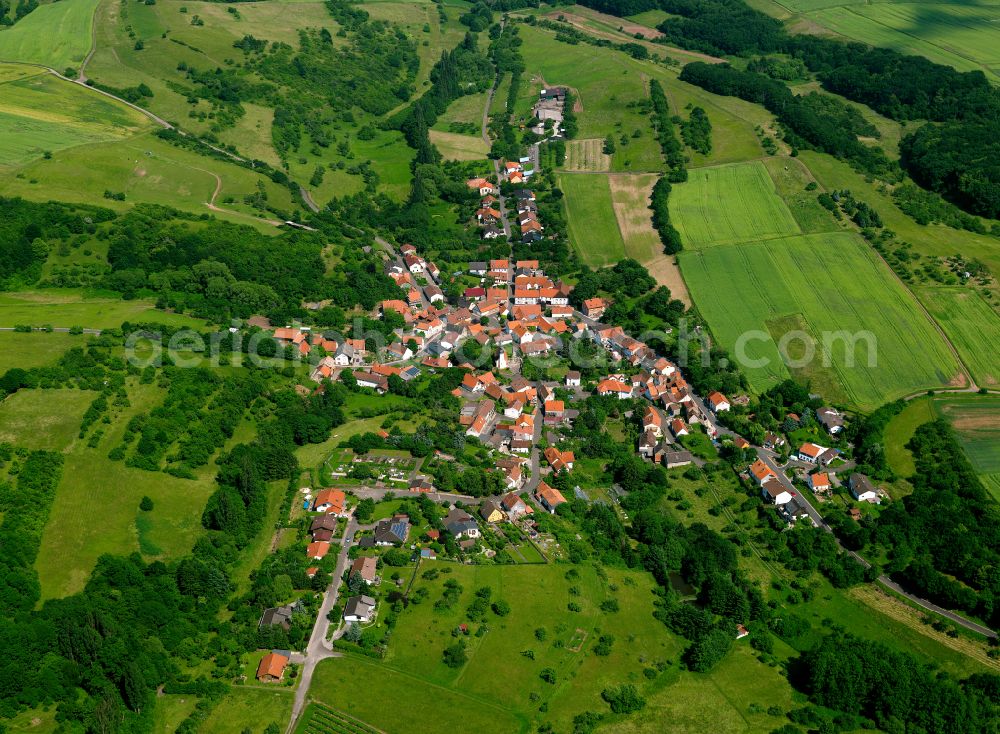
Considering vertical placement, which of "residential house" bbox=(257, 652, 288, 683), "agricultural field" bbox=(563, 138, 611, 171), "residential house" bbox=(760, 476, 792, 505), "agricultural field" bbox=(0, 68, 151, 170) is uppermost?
"agricultural field" bbox=(563, 138, 611, 171)

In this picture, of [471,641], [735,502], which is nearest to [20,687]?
[471,641]

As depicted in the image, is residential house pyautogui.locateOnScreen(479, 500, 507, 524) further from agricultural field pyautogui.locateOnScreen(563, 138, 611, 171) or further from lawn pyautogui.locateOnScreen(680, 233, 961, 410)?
agricultural field pyautogui.locateOnScreen(563, 138, 611, 171)

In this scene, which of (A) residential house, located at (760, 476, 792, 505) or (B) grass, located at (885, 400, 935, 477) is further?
(B) grass, located at (885, 400, 935, 477)

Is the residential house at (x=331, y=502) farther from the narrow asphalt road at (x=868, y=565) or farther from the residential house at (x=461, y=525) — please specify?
the narrow asphalt road at (x=868, y=565)

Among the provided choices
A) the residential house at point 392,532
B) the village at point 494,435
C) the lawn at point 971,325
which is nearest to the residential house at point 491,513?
the village at point 494,435

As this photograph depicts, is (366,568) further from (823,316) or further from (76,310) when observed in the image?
(823,316)

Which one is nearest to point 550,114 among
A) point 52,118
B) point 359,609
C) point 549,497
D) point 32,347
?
point 52,118

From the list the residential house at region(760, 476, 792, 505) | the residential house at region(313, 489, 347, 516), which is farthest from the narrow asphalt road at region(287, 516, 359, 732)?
the residential house at region(760, 476, 792, 505)
